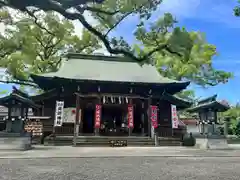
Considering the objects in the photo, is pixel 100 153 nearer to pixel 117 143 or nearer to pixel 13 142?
pixel 117 143

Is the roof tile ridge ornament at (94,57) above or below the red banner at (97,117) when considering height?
above

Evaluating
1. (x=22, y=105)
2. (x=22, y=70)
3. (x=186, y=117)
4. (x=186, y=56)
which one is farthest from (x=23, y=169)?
(x=186, y=117)

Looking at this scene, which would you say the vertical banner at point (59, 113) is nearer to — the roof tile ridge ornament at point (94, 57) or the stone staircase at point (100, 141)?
the stone staircase at point (100, 141)

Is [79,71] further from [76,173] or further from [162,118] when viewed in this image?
[76,173]

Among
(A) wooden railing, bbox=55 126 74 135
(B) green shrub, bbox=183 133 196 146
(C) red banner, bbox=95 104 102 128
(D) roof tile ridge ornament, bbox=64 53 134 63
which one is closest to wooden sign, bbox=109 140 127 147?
(C) red banner, bbox=95 104 102 128

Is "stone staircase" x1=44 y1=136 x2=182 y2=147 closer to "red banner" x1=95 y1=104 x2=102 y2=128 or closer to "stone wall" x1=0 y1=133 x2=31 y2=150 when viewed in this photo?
"red banner" x1=95 y1=104 x2=102 y2=128

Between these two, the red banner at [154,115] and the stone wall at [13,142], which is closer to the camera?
the stone wall at [13,142]

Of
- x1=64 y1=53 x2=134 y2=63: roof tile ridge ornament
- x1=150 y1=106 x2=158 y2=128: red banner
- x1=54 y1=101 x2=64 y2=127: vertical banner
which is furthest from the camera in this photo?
x1=64 y1=53 x2=134 y2=63: roof tile ridge ornament

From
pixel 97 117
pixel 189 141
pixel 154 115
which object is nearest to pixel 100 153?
pixel 97 117

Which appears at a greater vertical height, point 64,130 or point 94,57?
point 94,57

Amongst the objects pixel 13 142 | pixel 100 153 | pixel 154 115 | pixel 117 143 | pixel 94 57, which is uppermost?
pixel 94 57

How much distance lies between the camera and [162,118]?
2256 centimetres

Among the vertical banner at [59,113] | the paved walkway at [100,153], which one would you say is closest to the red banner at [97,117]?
the vertical banner at [59,113]

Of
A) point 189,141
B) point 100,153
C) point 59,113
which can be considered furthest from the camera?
point 59,113
